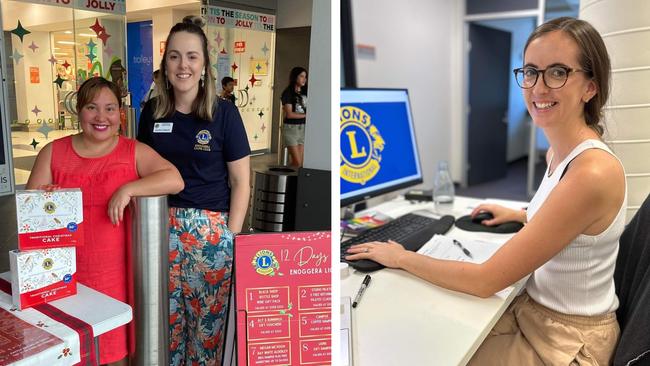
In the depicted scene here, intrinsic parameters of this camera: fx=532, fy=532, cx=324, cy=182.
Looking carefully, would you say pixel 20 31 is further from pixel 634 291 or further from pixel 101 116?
pixel 634 291

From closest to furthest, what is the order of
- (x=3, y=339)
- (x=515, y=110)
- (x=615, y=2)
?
(x=3, y=339), (x=615, y=2), (x=515, y=110)

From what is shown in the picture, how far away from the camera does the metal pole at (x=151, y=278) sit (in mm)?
868

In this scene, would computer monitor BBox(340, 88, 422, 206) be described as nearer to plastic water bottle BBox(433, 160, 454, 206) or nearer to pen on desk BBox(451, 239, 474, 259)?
plastic water bottle BBox(433, 160, 454, 206)

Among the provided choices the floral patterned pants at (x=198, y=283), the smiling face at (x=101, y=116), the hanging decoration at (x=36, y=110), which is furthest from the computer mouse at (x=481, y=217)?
the hanging decoration at (x=36, y=110)

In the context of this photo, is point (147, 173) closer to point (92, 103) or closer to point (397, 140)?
point (92, 103)

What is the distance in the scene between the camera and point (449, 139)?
725cm

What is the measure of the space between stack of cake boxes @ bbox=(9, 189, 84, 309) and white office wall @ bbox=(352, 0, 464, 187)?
435cm

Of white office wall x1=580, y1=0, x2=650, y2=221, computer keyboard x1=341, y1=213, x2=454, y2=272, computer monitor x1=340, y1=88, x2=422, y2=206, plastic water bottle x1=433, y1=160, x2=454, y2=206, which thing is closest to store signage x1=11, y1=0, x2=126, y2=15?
computer keyboard x1=341, y1=213, x2=454, y2=272

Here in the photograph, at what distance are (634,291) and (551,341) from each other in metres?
0.32

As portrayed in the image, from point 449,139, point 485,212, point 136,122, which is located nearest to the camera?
point 136,122

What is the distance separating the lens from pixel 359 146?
187cm

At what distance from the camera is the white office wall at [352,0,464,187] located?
5.20 m

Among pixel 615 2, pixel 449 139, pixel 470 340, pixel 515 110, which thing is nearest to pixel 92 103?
pixel 470 340

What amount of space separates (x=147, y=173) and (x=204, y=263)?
20 centimetres
